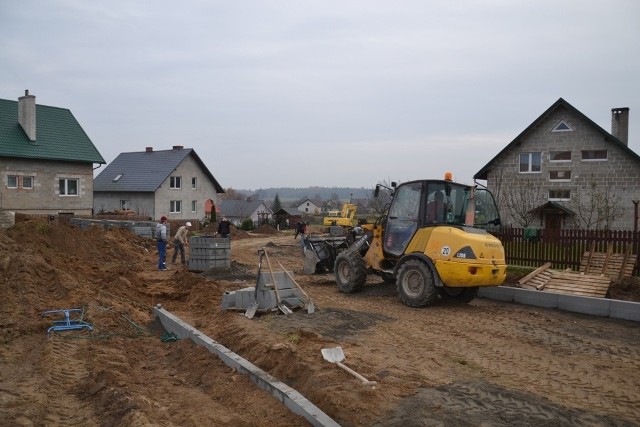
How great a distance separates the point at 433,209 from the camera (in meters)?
11.3

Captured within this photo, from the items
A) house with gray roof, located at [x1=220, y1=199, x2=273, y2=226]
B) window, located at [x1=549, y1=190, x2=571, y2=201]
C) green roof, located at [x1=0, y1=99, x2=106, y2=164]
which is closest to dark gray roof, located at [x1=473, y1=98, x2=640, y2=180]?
window, located at [x1=549, y1=190, x2=571, y2=201]

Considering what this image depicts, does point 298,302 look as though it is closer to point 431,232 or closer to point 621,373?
point 431,232

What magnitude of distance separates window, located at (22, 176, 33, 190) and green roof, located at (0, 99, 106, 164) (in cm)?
128

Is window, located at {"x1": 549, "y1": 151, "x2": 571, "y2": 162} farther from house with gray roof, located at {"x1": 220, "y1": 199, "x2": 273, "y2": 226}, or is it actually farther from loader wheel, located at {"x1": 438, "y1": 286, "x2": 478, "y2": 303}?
house with gray roof, located at {"x1": 220, "y1": 199, "x2": 273, "y2": 226}

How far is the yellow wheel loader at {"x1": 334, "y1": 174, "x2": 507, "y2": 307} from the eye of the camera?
1052cm

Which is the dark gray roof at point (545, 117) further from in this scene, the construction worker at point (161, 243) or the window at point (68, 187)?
the window at point (68, 187)

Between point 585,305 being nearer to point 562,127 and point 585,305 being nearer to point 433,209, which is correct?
point 433,209

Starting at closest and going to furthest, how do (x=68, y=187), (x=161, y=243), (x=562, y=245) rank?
(x=562, y=245) → (x=161, y=243) → (x=68, y=187)

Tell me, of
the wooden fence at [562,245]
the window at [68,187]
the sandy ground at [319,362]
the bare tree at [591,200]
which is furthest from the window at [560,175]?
the window at [68,187]

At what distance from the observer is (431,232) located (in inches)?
436

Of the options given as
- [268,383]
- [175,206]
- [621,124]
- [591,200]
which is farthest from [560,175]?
[175,206]

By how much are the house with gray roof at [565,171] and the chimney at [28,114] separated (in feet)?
87.7

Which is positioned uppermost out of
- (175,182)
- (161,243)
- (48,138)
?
(48,138)

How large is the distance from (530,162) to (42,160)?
2847cm
